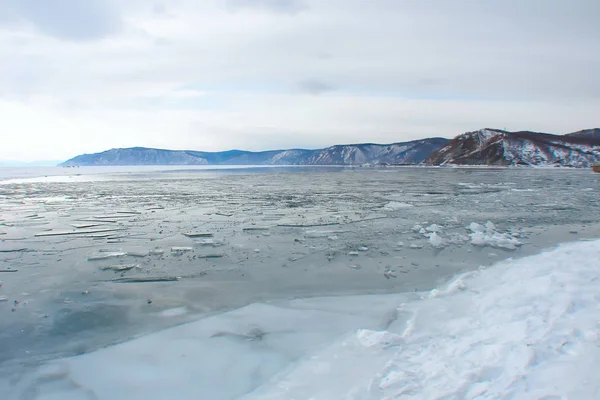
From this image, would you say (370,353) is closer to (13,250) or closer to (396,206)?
(13,250)

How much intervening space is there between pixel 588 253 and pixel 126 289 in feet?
27.0

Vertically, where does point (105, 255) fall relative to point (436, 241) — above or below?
above

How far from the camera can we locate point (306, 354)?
12.6ft

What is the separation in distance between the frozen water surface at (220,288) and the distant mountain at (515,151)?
113 m

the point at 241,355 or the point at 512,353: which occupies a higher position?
the point at 512,353

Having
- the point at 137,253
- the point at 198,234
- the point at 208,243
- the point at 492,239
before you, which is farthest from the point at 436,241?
the point at 137,253

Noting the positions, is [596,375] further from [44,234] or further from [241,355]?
[44,234]

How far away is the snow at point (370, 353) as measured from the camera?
2895mm

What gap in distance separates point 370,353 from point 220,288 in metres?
2.90

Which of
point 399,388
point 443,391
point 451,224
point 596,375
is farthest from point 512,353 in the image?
point 451,224

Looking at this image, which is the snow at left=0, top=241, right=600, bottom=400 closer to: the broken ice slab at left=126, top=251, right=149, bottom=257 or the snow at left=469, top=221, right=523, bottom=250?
the snow at left=469, top=221, right=523, bottom=250

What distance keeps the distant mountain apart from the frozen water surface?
4441 inches

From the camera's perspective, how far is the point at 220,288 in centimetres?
576

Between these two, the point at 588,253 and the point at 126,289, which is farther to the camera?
the point at 588,253
